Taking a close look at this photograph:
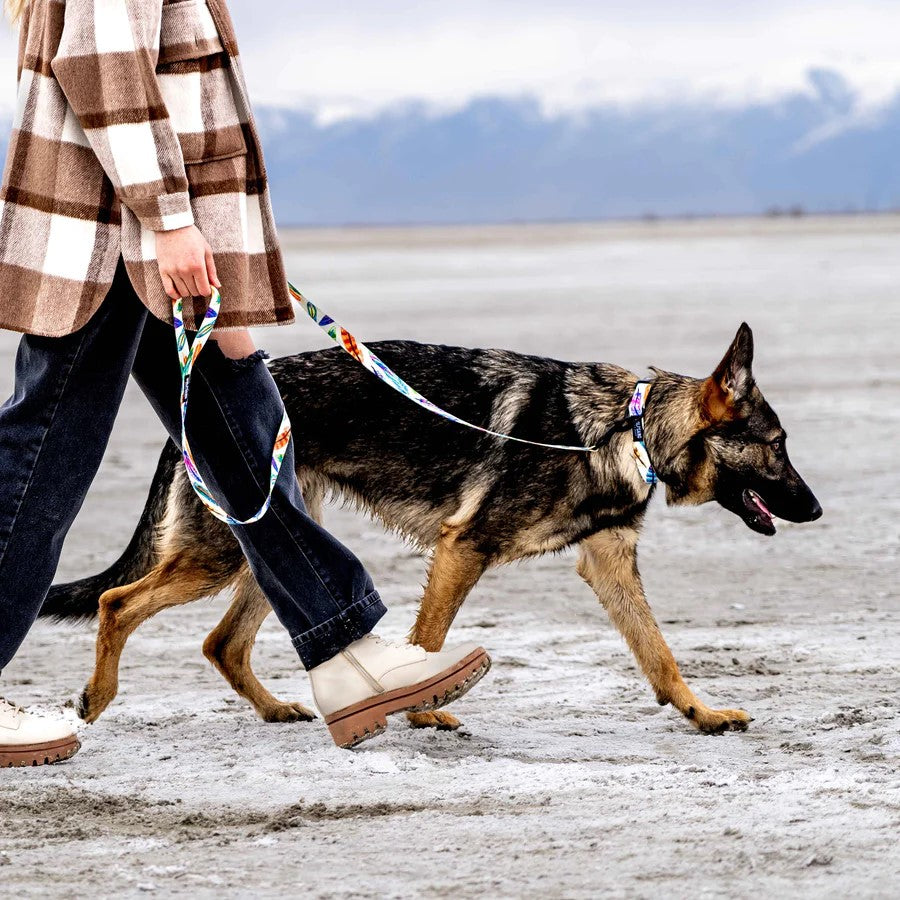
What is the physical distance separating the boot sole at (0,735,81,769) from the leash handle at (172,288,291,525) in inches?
31.5

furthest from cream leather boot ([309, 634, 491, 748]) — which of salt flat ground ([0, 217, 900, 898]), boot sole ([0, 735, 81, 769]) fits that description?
boot sole ([0, 735, 81, 769])

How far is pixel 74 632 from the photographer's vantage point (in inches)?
237

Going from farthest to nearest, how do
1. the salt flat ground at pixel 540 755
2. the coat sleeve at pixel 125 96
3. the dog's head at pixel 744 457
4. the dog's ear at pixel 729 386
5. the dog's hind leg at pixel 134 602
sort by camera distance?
the dog's head at pixel 744 457
the dog's ear at pixel 729 386
the dog's hind leg at pixel 134 602
the coat sleeve at pixel 125 96
the salt flat ground at pixel 540 755

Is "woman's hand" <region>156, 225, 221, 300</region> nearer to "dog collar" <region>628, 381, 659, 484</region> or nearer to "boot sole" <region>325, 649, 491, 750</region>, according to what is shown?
"boot sole" <region>325, 649, 491, 750</region>

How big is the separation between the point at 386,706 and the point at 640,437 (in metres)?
1.52

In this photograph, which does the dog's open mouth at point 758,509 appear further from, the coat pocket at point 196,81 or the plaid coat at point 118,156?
the coat pocket at point 196,81

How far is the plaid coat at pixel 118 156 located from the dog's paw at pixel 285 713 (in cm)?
157

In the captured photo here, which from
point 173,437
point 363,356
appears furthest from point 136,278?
point 363,356

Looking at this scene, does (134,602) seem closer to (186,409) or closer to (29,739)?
(29,739)

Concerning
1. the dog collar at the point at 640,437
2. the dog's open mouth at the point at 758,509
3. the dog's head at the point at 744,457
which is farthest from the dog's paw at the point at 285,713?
the dog's open mouth at the point at 758,509

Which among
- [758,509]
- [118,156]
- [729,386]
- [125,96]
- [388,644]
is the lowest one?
[388,644]

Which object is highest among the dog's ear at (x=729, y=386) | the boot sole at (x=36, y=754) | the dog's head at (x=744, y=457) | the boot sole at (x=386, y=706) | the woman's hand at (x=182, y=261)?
the woman's hand at (x=182, y=261)

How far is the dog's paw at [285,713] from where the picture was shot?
16.0ft

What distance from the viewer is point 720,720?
15.4ft
